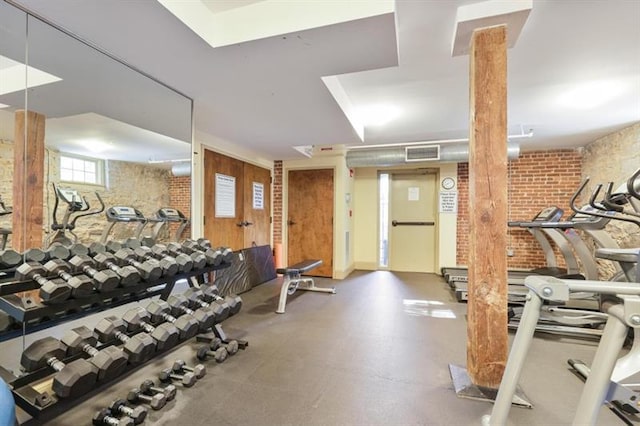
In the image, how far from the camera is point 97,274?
63.1 inches

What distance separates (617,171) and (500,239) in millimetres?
3789

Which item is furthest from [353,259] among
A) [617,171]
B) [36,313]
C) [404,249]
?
[36,313]

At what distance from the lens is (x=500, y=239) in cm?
169

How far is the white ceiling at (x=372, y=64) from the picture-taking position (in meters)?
1.64

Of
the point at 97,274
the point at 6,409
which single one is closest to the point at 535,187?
the point at 97,274

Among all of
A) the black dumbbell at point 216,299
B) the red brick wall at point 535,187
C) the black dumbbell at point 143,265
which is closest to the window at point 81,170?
the black dumbbell at point 143,265

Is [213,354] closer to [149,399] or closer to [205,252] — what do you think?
[149,399]

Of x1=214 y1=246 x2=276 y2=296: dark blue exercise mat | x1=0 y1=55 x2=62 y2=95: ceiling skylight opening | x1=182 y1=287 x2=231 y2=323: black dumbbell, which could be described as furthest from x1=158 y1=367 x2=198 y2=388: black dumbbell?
x1=0 y1=55 x2=62 y2=95: ceiling skylight opening

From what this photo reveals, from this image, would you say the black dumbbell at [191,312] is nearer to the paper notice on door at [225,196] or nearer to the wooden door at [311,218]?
the paper notice on door at [225,196]

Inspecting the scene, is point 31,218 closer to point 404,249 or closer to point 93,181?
point 93,181

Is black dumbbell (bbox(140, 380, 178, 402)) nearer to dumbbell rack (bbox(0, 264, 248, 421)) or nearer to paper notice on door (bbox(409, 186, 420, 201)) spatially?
dumbbell rack (bbox(0, 264, 248, 421))

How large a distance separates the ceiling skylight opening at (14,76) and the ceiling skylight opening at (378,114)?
2805 millimetres

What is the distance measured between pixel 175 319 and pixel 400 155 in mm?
3997

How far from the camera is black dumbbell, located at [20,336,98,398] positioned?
1.28 meters
